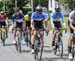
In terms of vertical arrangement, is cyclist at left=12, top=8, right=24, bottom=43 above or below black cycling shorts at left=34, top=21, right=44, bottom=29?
below

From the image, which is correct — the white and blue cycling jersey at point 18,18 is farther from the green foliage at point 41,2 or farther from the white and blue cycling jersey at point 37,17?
the green foliage at point 41,2

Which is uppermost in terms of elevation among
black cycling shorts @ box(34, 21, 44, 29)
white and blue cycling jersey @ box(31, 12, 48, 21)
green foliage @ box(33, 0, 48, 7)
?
white and blue cycling jersey @ box(31, 12, 48, 21)

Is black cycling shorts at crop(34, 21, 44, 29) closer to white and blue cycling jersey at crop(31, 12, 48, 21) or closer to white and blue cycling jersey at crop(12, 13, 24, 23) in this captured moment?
white and blue cycling jersey at crop(31, 12, 48, 21)

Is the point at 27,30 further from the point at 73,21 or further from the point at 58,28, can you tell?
the point at 73,21

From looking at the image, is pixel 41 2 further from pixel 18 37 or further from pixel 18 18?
pixel 18 37

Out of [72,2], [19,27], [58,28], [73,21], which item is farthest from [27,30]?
[72,2]

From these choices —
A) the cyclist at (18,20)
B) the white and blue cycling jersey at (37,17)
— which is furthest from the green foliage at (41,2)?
the white and blue cycling jersey at (37,17)

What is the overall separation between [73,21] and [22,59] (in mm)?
2265

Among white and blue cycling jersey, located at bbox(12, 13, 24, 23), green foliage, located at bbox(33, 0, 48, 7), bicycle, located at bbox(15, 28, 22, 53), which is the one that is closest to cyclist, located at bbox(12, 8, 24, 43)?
white and blue cycling jersey, located at bbox(12, 13, 24, 23)

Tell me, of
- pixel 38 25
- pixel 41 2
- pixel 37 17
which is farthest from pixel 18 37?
pixel 41 2

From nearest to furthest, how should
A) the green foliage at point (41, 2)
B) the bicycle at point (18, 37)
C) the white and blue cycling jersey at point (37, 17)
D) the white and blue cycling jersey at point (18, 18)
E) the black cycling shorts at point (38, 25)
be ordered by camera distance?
the white and blue cycling jersey at point (37, 17) < the black cycling shorts at point (38, 25) < the bicycle at point (18, 37) < the white and blue cycling jersey at point (18, 18) < the green foliage at point (41, 2)

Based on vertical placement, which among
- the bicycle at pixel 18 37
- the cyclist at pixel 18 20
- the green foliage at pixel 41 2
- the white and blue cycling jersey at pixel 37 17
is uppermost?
the white and blue cycling jersey at pixel 37 17

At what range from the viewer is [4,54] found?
47.5 ft

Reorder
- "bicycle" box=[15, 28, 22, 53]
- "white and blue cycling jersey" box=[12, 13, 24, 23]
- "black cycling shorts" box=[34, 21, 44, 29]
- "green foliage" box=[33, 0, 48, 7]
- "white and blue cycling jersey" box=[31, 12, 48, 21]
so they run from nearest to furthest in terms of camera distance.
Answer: "white and blue cycling jersey" box=[31, 12, 48, 21] < "black cycling shorts" box=[34, 21, 44, 29] < "bicycle" box=[15, 28, 22, 53] < "white and blue cycling jersey" box=[12, 13, 24, 23] < "green foliage" box=[33, 0, 48, 7]
